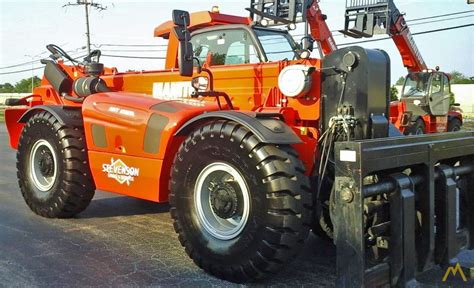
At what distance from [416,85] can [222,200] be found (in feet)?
43.0

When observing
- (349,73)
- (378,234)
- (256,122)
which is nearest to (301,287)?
(378,234)

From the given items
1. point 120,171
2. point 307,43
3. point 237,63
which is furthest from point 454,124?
A: point 120,171

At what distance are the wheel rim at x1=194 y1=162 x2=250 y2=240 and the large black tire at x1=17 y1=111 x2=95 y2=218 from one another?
2.06 metres

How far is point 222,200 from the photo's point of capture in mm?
4066

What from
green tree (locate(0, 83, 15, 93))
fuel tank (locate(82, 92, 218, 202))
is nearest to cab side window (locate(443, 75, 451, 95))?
fuel tank (locate(82, 92, 218, 202))

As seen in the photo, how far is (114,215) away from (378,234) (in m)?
3.81

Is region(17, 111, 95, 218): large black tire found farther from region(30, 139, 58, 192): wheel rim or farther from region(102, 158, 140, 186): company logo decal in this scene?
region(102, 158, 140, 186): company logo decal

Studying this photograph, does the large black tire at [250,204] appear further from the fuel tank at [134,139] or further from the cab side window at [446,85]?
the cab side window at [446,85]

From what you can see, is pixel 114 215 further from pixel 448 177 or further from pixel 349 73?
pixel 448 177

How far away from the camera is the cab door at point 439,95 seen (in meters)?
15.2

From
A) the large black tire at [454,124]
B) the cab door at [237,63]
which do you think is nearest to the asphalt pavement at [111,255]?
the cab door at [237,63]

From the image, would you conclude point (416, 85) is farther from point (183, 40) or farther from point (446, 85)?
point (183, 40)

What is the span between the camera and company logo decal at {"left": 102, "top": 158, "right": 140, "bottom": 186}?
4848 mm

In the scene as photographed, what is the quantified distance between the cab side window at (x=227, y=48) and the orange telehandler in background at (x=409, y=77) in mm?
9380
